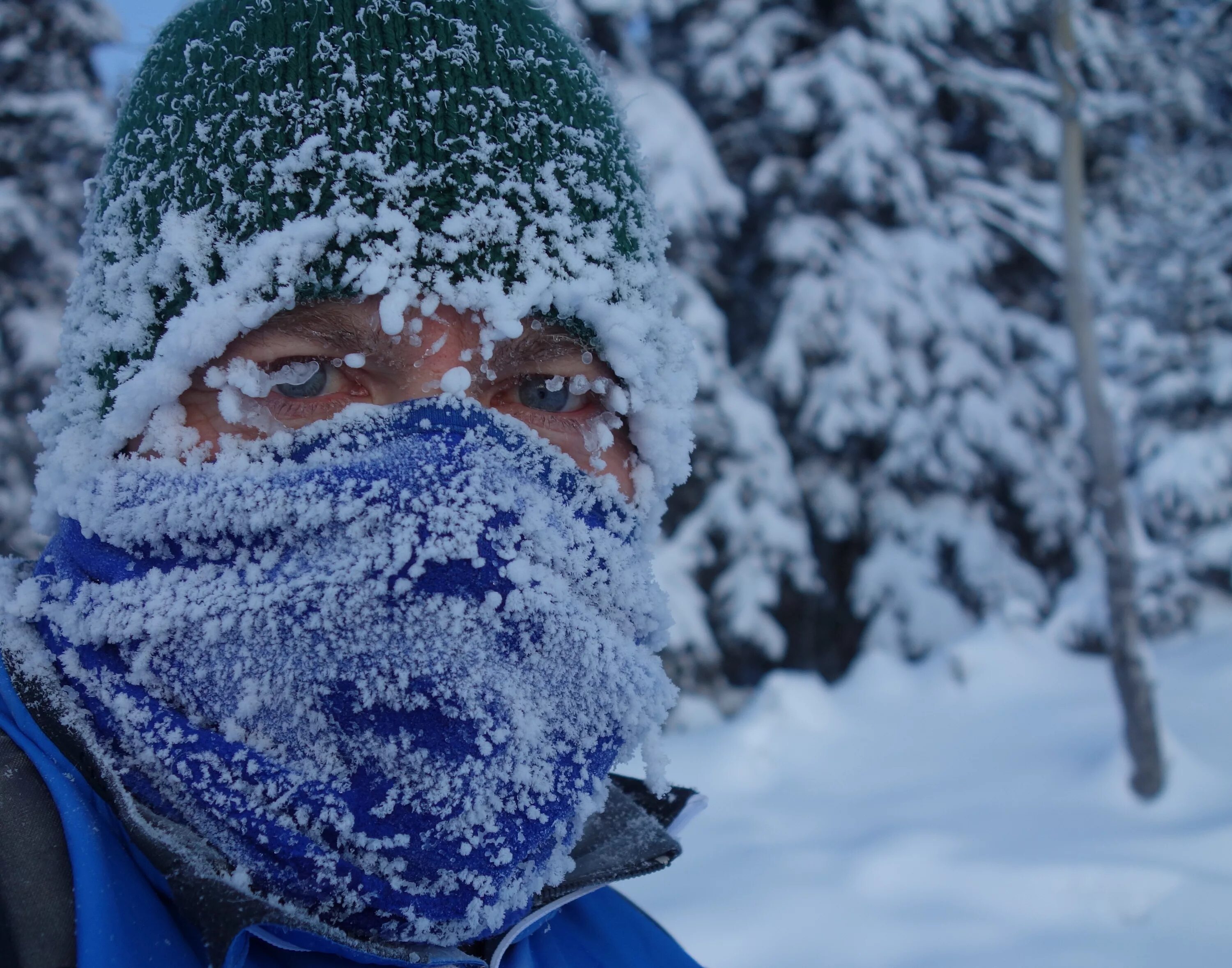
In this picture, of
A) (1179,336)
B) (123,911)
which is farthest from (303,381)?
(1179,336)

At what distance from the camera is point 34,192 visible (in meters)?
10.8

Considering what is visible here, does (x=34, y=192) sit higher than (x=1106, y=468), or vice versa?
(x=34, y=192)

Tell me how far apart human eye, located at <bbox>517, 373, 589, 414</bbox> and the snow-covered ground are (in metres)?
2.91

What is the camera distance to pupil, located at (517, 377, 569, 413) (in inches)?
52.4

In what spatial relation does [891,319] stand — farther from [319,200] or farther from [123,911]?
[123,911]

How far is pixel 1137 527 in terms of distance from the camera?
7.79 meters

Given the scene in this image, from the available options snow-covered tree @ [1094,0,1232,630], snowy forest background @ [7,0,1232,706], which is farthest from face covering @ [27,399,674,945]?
snow-covered tree @ [1094,0,1232,630]

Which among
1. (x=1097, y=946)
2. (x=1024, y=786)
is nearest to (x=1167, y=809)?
(x=1024, y=786)

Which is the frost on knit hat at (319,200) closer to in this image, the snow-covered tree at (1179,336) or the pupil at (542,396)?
the pupil at (542,396)

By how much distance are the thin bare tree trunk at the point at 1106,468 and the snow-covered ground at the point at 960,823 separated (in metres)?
0.41

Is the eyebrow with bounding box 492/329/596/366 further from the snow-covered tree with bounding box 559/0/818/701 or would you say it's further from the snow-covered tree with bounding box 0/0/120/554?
the snow-covered tree with bounding box 0/0/120/554

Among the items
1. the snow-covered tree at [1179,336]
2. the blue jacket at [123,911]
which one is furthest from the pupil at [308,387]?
the snow-covered tree at [1179,336]

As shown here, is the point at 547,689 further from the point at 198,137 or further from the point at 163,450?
the point at 198,137

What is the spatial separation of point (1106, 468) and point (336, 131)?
5539mm
